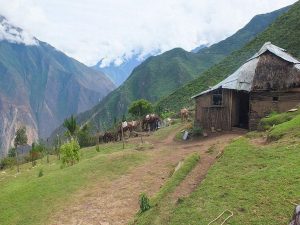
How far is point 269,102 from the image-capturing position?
30.9m

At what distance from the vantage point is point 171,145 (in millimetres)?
31141

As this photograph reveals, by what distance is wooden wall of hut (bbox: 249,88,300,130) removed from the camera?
30.2m

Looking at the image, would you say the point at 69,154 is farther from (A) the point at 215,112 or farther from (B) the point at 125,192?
(A) the point at 215,112

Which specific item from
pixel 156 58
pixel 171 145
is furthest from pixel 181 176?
pixel 156 58

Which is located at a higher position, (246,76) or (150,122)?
(246,76)

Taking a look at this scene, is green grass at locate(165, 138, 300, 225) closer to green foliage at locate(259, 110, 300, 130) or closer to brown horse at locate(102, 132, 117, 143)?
green foliage at locate(259, 110, 300, 130)

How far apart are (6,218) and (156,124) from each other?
Answer: 2923cm

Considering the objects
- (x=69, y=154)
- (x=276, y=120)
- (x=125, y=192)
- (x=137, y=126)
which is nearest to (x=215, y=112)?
(x=276, y=120)

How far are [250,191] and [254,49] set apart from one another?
2449 inches

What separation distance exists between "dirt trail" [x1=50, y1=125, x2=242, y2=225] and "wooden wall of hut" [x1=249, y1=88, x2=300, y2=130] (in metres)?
8.16

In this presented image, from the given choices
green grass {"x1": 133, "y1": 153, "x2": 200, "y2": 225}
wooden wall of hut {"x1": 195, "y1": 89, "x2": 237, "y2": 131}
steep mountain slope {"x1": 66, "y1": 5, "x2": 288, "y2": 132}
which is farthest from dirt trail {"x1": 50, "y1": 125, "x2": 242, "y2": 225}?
steep mountain slope {"x1": 66, "y1": 5, "x2": 288, "y2": 132}

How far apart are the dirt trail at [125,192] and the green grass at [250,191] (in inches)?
53.1

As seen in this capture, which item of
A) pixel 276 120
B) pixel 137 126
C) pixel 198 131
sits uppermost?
pixel 276 120

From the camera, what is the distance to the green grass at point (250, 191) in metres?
11.9
